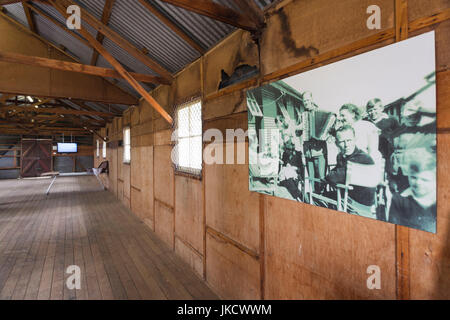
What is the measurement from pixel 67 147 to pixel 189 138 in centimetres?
1758

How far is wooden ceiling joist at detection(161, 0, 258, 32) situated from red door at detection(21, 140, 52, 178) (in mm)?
19146

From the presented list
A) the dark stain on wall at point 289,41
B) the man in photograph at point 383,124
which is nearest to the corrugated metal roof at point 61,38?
the dark stain on wall at point 289,41

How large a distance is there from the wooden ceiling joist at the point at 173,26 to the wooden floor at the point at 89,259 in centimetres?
330

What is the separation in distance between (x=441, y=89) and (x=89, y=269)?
444 centimetres

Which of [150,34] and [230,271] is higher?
[150,34]

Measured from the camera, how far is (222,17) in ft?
6.66

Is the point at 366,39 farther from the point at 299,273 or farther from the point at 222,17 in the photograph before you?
the point at 299,273

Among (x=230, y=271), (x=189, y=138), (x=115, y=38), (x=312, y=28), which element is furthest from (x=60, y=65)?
(x=230, y=271)

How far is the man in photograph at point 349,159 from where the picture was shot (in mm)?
1428

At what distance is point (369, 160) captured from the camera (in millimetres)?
1413

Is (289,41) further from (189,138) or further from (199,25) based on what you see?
(189,138)

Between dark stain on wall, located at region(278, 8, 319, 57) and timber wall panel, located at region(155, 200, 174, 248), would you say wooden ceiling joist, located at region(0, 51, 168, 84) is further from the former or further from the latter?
dark stain on wall, located at region(278, 8, 319, 57)

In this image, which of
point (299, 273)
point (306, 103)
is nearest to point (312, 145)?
point (306, 103)

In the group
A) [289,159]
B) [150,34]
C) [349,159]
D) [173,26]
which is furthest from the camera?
[150,34]
